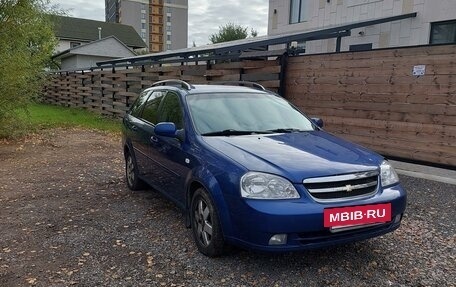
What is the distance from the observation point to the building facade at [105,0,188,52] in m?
94.5

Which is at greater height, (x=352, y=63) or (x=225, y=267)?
(x=352, y=63)

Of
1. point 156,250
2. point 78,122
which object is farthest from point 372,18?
point 156,250

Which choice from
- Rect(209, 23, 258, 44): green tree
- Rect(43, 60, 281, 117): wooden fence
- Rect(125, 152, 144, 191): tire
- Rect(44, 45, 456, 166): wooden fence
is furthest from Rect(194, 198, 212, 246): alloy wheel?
Rect(209, 23, 258, 44): green tree

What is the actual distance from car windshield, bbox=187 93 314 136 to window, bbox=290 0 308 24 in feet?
41.7

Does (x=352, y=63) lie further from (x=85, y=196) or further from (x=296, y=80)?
(x=85, y=196)

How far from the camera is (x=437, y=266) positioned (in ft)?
11.2

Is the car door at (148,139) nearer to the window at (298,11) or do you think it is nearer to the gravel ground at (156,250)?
the gravel ground at (156,250)

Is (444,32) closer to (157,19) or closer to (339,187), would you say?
(339,187)

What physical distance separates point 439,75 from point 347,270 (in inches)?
182

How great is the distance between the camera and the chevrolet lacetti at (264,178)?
2.98m

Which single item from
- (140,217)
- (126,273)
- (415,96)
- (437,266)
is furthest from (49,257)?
(415,96)

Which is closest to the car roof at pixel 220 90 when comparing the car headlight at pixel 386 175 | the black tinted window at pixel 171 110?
the black tinted window at pixel 171 110

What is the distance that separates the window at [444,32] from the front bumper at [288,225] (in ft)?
33.4

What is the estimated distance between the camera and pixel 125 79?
49.0 ft
